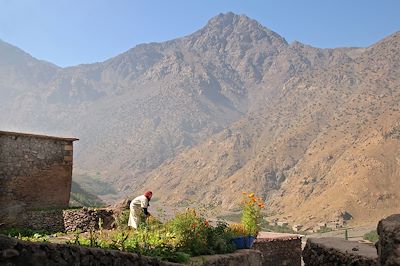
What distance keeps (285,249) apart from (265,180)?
59.0m

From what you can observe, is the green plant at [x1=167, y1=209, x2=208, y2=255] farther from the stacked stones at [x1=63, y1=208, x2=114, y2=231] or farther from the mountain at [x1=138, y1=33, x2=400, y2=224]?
the mountain at [x1=138, y1=33, x2=400, y2=224]

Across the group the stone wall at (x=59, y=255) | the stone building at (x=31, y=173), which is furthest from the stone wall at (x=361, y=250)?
the stone building at (x=31, y=173)

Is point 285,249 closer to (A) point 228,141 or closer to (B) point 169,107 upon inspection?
(A) point 228,141

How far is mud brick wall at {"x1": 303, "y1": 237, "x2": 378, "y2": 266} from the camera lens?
512cm

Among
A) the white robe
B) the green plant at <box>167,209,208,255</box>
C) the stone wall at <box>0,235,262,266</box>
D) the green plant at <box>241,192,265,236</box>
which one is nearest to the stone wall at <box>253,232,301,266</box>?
the green plant at <box>241,192,265,236</box>

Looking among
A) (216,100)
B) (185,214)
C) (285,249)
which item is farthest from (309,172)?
(216,100)

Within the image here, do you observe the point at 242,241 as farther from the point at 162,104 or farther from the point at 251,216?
the point at 162,104

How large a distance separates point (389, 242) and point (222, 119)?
14453cm

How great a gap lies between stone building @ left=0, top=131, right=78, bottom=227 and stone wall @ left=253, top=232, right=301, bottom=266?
26.4 feet

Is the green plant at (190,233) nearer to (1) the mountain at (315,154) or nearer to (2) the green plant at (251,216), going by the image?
(2) the green plant at (251,216)

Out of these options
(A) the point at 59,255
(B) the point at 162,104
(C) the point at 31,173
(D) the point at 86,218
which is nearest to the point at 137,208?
(D) the point at 86,218

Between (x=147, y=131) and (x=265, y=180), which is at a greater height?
(x=147, y=131)

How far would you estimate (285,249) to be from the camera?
18.7m

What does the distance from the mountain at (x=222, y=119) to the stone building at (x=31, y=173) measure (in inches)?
1594
